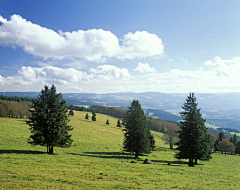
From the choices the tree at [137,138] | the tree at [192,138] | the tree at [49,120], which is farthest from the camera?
the tree at [137,138]

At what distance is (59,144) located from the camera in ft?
110

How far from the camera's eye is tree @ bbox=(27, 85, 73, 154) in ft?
105

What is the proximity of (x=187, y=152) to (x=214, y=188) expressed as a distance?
57.4ft

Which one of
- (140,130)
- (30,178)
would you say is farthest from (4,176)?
(140,130)

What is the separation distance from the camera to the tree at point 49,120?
105ft

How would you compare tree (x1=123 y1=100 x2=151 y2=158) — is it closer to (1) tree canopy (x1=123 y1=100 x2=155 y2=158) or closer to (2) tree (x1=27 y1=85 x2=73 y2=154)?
(1) tree canopy (x1=123 y1=100 x2=155 y2=158)

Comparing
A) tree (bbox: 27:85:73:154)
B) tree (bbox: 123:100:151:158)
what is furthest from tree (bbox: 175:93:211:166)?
tree (bbox: 27:85:73:154)

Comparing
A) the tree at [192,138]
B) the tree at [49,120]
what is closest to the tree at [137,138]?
the tree at [192,138]

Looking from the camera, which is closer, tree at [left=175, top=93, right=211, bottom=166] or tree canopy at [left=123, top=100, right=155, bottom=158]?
tree at [left=175, top=93, right=211, bottom=166]

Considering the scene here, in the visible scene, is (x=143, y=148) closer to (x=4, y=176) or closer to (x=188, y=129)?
(x=188, y=129)

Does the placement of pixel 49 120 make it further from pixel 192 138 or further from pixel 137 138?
pixel 192 138

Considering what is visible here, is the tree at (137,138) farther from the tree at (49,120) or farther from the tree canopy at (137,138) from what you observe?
the tree at (49,120)

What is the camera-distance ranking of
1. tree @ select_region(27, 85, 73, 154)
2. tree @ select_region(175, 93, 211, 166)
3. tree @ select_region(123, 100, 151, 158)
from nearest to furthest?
1. tree @ select_region(27, 85, 73, 154)
2. tree @ select_region(175, 93, 211, 166)
3. tree @ select_region(123, 100, 151, 158)

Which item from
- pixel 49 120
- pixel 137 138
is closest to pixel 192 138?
pixel 137 138
